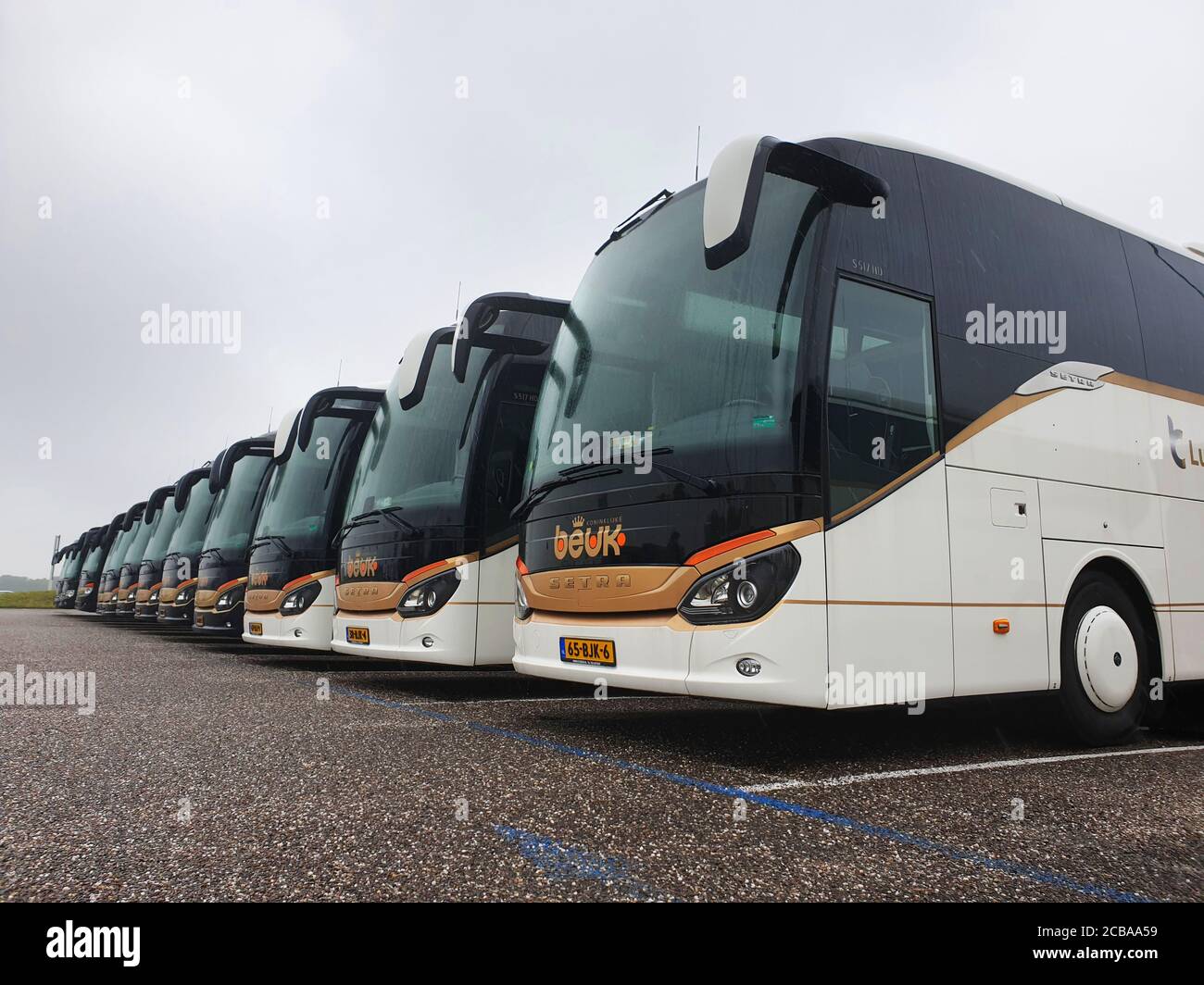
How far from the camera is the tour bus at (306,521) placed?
343 inches

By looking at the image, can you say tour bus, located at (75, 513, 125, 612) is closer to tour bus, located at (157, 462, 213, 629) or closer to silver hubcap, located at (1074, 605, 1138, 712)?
tour bus, located at (157, 462, 213, 629)

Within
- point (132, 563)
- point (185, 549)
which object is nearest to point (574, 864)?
point (185, 549)

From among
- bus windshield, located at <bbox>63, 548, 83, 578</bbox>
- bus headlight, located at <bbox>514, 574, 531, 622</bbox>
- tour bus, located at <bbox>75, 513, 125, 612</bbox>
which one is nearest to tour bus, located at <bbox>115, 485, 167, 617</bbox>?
tour bus, located at <bbox>75, 513, 125, 612</bbox>

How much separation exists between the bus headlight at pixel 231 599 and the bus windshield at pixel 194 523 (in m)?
3.33

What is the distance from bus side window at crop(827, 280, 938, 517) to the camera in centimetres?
407

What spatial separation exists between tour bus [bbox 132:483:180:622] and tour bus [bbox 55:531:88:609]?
15.8m

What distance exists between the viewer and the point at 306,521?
9102mm

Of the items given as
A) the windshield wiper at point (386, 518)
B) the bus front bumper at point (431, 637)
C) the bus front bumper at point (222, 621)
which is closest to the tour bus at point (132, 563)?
the bus front bumper at point (222, 621)

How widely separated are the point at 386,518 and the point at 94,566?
2397 centimetres

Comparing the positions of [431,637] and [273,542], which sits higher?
[273,542]

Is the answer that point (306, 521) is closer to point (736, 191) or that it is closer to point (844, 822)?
point (736, 191)
